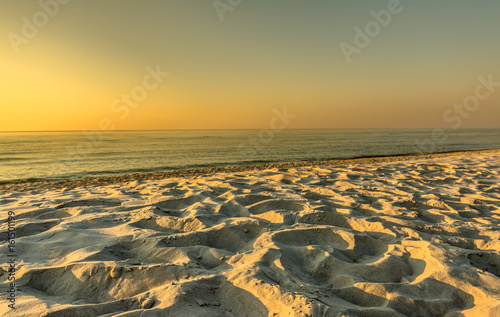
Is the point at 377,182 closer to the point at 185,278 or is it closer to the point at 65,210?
the point at 185,278

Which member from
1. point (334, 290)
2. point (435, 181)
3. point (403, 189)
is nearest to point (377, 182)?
point (403, 189)

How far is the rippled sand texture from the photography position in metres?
1.67

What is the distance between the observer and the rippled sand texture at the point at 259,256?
167 cm

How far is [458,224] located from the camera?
3.17 meters

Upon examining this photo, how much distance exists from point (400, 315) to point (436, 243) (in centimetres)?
141

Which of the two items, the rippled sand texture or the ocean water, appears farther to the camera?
the ocean water

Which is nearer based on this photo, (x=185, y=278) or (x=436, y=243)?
(x=185, y=278)

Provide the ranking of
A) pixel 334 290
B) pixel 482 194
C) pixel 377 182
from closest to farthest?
pixel 334 290 < pixel 482 194 < pixel 377 182

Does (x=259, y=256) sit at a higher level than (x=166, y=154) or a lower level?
higher

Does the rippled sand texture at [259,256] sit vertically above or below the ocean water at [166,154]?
above

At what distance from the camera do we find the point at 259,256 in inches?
89.0

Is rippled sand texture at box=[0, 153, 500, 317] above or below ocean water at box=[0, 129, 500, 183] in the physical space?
above

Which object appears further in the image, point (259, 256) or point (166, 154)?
point (166, 154)

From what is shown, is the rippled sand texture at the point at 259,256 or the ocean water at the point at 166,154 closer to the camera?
the rippled sand texture at the point at 259,256
